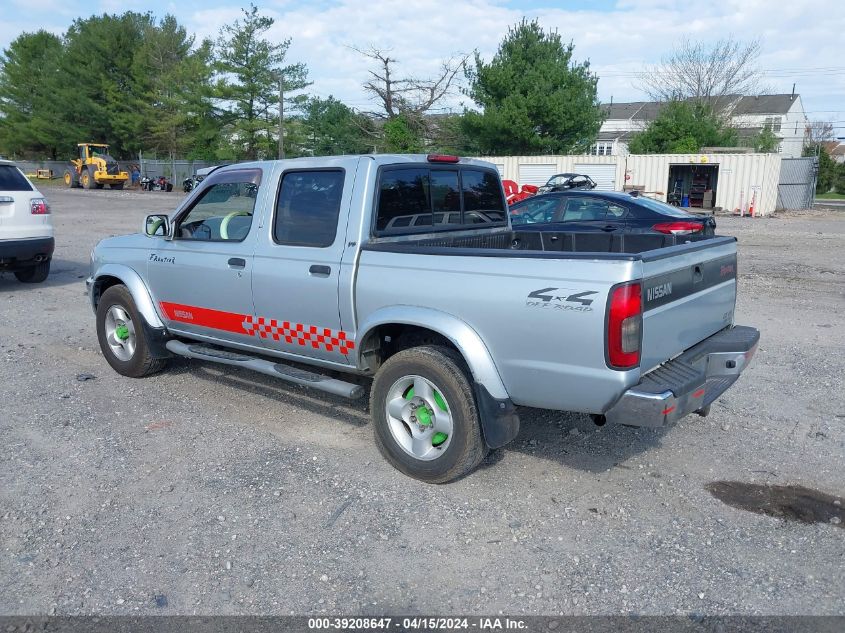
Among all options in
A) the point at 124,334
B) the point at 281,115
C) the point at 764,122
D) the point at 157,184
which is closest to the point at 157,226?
the point at 124,334

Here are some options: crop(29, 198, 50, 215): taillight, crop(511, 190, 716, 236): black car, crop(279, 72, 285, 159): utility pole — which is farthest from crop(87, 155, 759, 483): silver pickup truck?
crop(279, 72, 285, 159): utility pole

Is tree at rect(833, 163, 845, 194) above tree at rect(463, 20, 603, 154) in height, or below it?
below

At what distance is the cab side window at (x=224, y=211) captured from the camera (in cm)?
527

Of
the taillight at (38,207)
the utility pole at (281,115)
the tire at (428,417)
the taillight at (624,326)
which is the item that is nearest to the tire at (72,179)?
the utility pole at (281,115)

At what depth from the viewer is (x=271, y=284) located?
4.96 metres

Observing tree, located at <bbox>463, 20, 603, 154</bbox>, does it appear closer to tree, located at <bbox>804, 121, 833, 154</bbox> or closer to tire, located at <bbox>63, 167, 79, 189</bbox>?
tire, located at <bbox>63, 167, 79, 189</bbox>

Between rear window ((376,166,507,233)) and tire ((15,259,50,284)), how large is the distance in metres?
8.34

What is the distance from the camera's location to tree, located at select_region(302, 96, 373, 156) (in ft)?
150

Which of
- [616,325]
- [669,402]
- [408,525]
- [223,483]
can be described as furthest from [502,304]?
[223,483]

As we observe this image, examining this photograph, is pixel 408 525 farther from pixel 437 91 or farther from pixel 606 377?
pixel 437 91

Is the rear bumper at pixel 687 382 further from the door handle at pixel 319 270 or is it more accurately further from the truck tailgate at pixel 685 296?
the door handle at pixel 319 270

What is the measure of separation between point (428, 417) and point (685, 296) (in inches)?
65.6

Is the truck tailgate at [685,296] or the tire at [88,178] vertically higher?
the truck tailgate at [685,296]

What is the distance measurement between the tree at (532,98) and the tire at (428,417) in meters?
34.3
